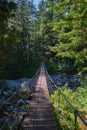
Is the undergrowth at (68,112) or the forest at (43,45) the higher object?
the forest at (43,45)

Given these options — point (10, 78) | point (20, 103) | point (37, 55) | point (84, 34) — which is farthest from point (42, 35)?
point (84, 34)

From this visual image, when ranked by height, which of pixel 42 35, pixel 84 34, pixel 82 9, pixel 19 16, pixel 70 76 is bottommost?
pixel 70 76

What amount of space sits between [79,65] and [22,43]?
27884 mm

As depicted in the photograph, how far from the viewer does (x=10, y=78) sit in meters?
29.2

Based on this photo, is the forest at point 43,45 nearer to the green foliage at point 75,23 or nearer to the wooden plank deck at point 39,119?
the green foliage at point 75,23

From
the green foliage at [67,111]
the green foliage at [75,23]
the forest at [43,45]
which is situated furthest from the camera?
the forest at [43,45]

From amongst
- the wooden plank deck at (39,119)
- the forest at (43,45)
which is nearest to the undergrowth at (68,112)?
the forest at (43,45)

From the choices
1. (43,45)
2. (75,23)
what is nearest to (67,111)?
(75,23)

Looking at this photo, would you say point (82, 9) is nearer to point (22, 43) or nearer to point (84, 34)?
point (84, 34)

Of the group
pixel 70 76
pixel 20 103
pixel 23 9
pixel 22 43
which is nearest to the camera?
pixel 20 103

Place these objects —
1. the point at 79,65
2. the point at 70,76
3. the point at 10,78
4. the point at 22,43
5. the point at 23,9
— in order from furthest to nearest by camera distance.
A: the point at 23,9, the point at 22,43, the point at 70,76, the point at 10,78, the point at 79,65

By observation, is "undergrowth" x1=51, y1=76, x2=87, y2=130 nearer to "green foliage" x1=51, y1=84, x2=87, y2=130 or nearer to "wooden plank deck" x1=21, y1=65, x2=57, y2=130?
"green foliage" x1=51, y1=84, x2=87, y2=130

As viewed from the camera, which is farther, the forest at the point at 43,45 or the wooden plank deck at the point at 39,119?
the forest at the point at 43,45

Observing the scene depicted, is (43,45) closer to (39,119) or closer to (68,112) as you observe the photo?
(68,112)
